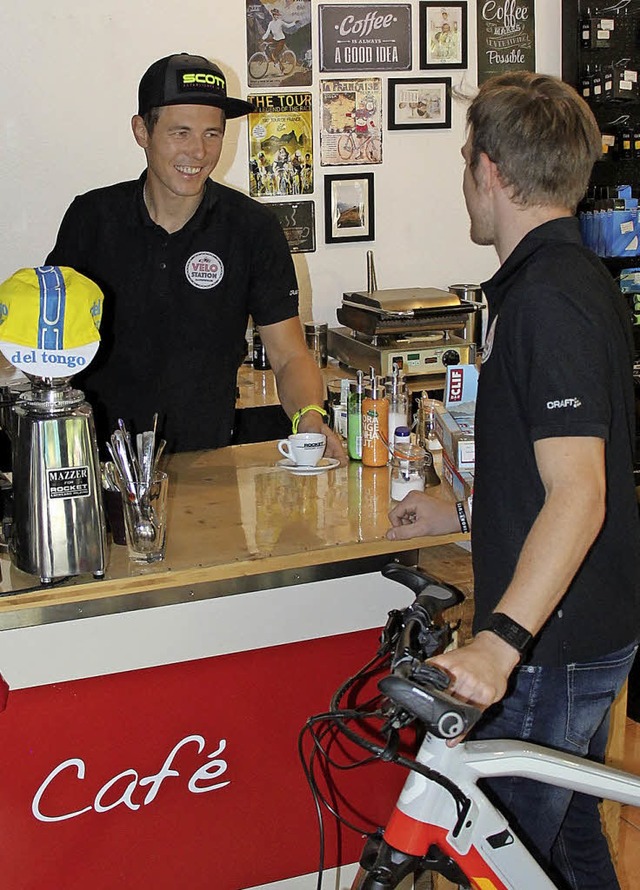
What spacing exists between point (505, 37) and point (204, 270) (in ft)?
7.39

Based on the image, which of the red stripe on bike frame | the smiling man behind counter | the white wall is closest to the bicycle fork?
the red stripe on bike frame

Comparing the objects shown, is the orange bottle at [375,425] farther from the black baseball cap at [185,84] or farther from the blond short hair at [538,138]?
the blond short hair at [538,138]

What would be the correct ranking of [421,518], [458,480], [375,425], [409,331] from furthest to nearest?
1. [409,331]
2. [375,425]
3. [458,480]
4. [421,518]

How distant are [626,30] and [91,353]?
346cm

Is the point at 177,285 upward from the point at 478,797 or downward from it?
upward

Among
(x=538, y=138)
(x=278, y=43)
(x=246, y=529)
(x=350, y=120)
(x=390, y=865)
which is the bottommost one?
(x=390, y=865)

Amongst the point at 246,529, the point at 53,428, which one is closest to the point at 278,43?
the point at 246,529

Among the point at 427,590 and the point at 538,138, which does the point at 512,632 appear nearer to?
the point at 427,590

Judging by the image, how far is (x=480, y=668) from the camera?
4.37 feet

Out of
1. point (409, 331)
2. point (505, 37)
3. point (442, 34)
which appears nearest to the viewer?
point (409, 331)

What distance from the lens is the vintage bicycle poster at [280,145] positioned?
4.14 metres

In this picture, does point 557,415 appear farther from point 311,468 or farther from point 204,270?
point 204,270

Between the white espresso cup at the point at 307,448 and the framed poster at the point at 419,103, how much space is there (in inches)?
88.2

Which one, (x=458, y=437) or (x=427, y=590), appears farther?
(x=458, y=437)
